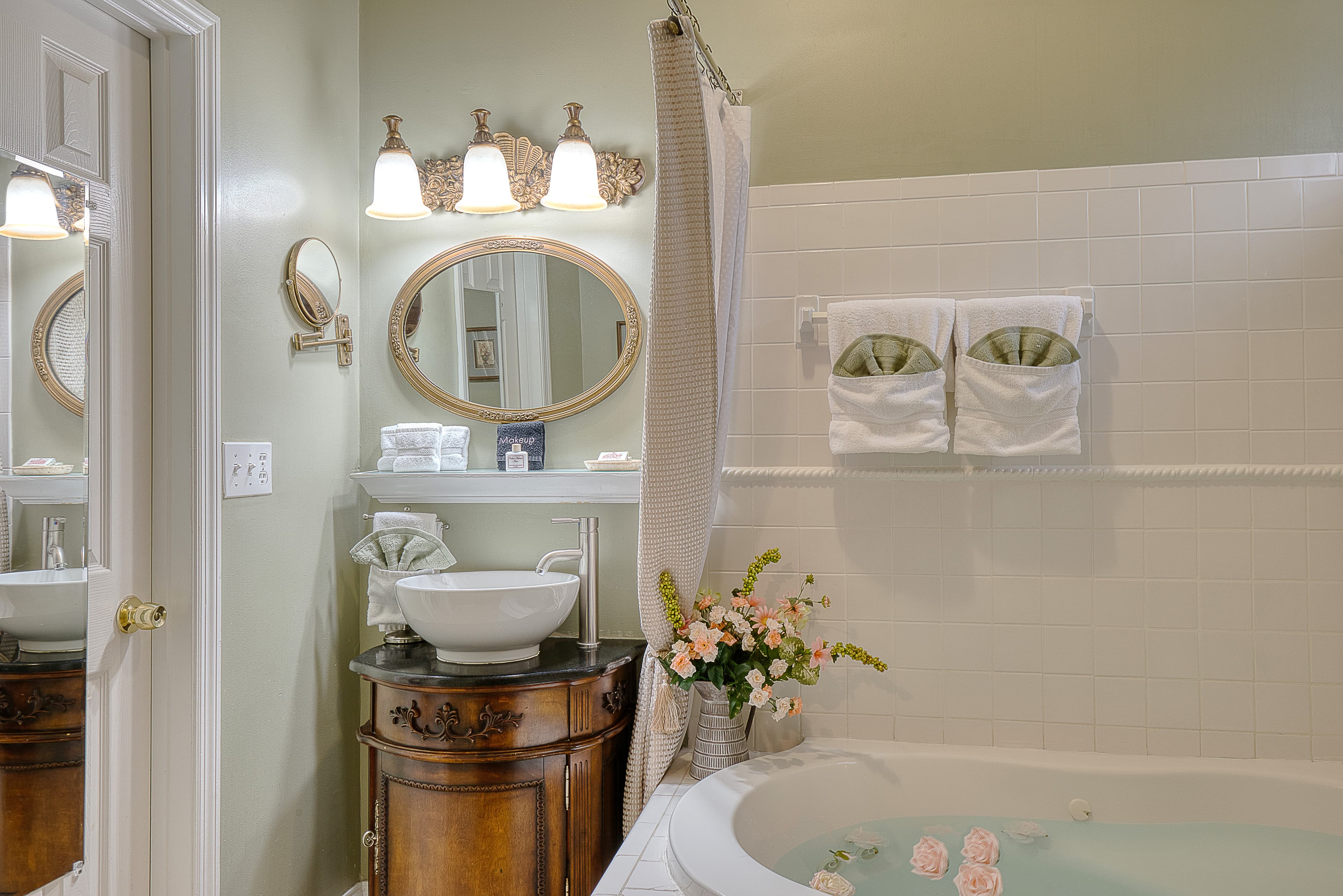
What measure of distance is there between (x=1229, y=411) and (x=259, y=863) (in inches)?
91.5

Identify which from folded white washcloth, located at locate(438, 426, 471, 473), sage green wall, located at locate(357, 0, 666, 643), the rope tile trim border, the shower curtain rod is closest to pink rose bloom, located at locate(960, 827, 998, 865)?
the rope tile trim border

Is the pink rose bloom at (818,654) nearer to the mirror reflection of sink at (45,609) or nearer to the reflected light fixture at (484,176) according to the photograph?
the reflected light fixture at (484,176)

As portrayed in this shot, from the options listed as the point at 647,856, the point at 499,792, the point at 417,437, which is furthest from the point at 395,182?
the point at 647,856

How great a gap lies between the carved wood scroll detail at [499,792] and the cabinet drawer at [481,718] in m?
0.03

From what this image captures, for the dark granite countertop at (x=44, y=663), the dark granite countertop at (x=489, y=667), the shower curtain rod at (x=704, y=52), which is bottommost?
the dark granite countertop at (x=489, y=667)

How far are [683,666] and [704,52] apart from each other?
1228 mm

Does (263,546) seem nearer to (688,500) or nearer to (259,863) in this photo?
(259,863)

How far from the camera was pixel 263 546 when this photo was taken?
1933 mm

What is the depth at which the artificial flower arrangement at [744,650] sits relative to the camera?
5.98ft

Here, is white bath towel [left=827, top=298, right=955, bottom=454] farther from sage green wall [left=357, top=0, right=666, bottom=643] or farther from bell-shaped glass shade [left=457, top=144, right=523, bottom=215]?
bell-shaped glass shade [left=457, top=144, right=523, bottom=215]

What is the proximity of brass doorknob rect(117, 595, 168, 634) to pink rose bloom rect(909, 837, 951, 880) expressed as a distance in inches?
58.0

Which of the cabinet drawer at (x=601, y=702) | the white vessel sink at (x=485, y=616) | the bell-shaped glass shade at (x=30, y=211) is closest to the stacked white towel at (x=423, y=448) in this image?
the white vessel sink at (x=485, y=616)

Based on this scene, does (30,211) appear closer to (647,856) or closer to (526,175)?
(526,175)

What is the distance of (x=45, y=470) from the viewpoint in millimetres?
1439
